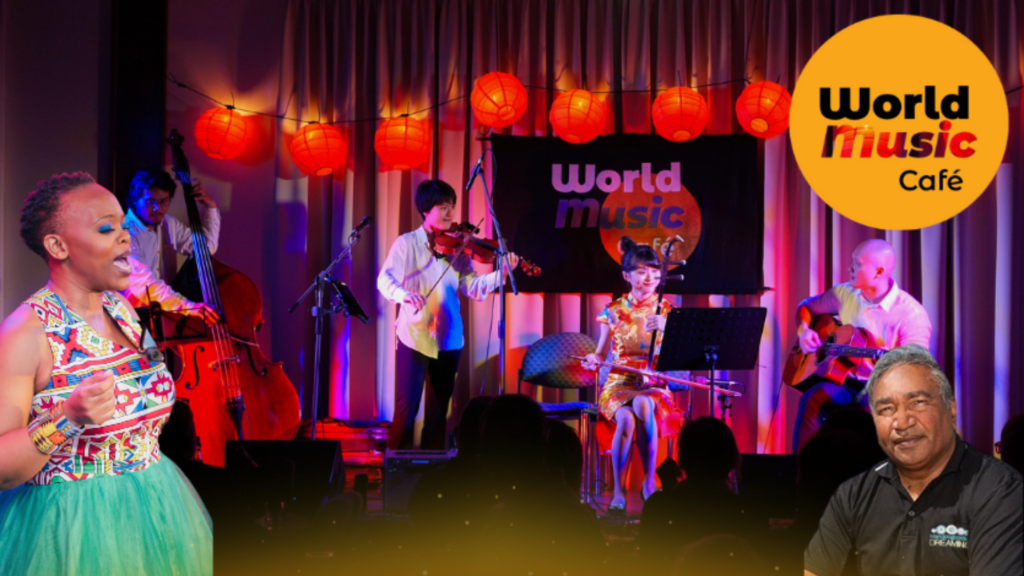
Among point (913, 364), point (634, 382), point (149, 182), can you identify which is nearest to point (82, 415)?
point (913, 364)

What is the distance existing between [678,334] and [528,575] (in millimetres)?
1969

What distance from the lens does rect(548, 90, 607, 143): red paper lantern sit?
5.04 meters

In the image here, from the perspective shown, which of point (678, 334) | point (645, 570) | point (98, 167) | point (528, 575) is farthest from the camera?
point (98, 167)

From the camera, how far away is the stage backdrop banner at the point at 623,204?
5566mm

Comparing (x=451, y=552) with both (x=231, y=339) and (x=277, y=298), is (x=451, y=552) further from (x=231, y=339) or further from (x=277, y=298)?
(x=277, y=298)

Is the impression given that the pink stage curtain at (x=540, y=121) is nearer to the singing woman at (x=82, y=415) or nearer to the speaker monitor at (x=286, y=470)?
the speaker monitor at (x=286, y=470)

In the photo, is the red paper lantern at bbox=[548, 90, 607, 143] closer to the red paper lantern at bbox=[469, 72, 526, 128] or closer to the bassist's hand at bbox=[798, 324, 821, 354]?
the red paper lantern at bbox=[469, 72, 526, 128]

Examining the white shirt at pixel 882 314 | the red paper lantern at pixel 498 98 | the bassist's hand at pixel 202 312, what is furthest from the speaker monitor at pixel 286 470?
the white shirt at pixel 882 314

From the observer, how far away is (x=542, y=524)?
8.23ft

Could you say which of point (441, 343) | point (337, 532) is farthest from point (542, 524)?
point (441, 343)

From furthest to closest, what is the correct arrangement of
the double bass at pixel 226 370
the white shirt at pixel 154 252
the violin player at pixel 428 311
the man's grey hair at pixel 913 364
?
1. the violin player at pixel 428 311
2. the white shirt at pixel 154 252
3. the double bass at pixel 226 370
4. the man's grey hair at pixel 913 364

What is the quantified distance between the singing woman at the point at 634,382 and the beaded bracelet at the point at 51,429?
325cm

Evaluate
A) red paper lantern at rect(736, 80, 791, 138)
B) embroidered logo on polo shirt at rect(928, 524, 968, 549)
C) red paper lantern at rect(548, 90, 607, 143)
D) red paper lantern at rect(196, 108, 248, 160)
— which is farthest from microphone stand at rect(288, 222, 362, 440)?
embroidered logo on polo shirt at rect(928, 524, 968, 549)

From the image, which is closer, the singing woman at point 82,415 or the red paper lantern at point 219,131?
the singing woman at point 82,415
